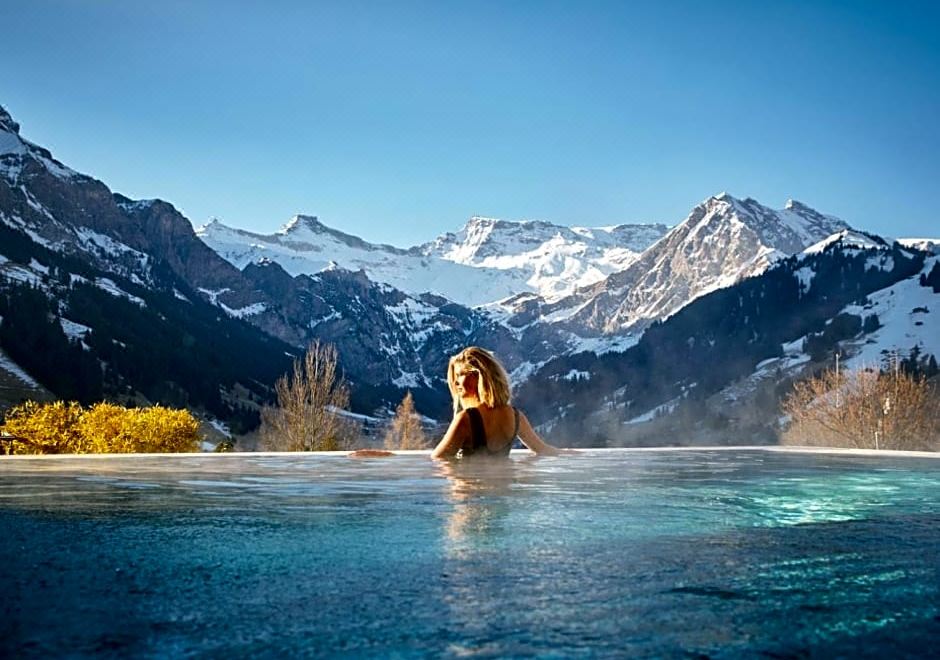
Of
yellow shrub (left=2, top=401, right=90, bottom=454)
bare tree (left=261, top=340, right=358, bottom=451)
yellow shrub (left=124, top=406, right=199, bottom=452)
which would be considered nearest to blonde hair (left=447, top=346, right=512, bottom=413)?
yellow shrub (left=124, top=406, right=199, bottom=452)

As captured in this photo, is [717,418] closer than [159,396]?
No

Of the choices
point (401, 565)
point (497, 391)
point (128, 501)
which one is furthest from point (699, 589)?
point (497, 391)

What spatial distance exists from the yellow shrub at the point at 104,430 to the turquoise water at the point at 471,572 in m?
14.9

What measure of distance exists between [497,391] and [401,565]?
177 inches

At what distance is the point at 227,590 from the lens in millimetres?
2377

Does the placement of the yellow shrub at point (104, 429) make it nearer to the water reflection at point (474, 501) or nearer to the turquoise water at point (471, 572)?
the water reflection at point (474, 501)

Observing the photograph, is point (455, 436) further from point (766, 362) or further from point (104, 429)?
point (766, 362)

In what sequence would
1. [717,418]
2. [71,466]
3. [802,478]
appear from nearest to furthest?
[802,478]
[71,466]
[717,418]

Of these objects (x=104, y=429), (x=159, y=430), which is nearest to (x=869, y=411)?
(x=159, y=430)

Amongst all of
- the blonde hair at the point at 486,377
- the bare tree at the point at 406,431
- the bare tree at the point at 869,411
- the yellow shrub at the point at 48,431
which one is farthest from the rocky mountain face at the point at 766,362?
the blonde hair at the point at 486,377

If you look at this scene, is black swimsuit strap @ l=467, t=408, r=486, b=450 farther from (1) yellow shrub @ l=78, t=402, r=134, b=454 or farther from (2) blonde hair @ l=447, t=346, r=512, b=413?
(1) yellow shrub @ l=78, t=402, r=134, b=454

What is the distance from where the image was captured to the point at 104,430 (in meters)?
20.1

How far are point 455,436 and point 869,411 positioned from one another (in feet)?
140

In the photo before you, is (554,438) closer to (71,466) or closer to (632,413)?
(632,413)
